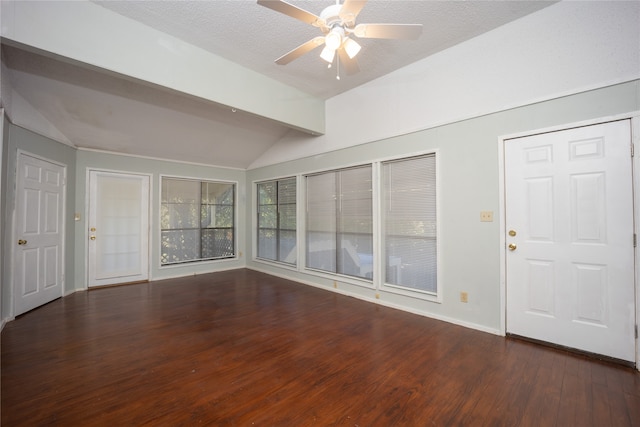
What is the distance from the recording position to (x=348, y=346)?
2645 millimetres

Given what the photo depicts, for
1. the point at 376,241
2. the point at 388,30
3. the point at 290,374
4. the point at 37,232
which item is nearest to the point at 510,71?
the point at 388,30

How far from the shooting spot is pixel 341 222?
4477 millimetres

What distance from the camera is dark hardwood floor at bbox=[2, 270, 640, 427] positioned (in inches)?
68.4

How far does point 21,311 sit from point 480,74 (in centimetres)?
631

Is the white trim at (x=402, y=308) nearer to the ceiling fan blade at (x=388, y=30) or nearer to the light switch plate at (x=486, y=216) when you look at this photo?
the light switch plate at (x=486, y=216)

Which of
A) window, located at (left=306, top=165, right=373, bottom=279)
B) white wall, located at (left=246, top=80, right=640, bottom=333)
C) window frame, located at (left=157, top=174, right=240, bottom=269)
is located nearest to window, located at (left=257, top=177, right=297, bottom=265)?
window, located at (left=306, top=165, right=373, bottom=279)

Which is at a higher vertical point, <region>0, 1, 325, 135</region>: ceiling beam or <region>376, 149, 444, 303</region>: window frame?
<region>0, 1, 325, 135</region>: ceiling beam

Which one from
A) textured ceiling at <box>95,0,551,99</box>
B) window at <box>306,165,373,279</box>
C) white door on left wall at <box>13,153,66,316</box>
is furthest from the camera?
Answer: window at <box>306,165,373,279</box>

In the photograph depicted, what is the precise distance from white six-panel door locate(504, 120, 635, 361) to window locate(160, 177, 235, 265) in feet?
18.3

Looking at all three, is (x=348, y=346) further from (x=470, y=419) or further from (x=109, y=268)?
(x=109, y=268)

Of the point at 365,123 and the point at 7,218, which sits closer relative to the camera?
the point at 7,218

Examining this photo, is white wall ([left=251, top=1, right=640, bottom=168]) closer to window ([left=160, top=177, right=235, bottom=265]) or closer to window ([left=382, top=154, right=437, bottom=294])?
window ([left=382, top=154, right=437, bottom=294])

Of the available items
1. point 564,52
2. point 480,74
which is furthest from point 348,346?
point 564,52

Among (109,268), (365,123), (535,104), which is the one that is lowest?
(109,268)
